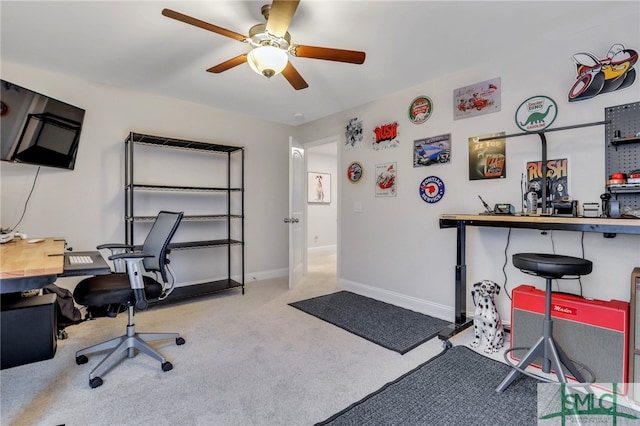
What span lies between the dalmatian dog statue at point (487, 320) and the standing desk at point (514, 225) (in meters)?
0.14

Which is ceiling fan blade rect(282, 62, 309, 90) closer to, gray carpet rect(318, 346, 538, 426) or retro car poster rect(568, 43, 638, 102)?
retro car poster rect(568, 43, 638, 102)

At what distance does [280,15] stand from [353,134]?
2.32m

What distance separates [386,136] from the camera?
11.5 feet

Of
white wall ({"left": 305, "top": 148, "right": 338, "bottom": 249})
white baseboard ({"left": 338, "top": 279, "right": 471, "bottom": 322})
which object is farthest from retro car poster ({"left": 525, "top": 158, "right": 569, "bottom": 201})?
white wall ({"left": 305, "top": 148, "right": 338, "bottom": 249})

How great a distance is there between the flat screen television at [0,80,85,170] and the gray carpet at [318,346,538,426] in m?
3.04

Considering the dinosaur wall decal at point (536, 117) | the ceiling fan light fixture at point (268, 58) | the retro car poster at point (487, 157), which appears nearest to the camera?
the ceiling fan light fixture at point (268, 58)

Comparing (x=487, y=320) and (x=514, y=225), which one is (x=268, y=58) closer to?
(x=514, y=225)

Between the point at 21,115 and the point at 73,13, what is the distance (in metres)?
0.95

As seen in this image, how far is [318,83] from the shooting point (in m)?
3.13

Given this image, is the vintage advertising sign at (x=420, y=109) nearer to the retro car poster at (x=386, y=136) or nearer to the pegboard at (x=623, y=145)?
the retro car poster at (x=386, y=136)

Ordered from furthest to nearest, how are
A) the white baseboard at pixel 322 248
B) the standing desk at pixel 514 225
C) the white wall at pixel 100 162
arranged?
1. the white baseboard at pixel 322 248
2. the white wall at pixel 100 162
3. the standing desk at pixel 514 225

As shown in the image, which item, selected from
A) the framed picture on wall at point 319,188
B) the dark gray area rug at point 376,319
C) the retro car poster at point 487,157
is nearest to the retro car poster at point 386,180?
the retro car poster at point 487,157

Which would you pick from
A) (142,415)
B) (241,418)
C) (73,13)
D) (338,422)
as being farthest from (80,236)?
(338,422)

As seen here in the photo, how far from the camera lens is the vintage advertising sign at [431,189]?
119 inches
